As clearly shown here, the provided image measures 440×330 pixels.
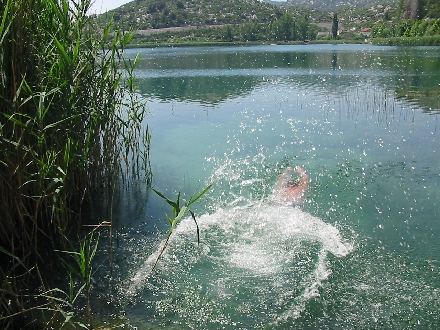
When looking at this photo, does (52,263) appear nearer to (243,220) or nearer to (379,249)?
(243,220)

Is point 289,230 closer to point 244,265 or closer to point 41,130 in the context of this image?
point 244,265

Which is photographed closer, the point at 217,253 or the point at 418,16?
the point at 217,253

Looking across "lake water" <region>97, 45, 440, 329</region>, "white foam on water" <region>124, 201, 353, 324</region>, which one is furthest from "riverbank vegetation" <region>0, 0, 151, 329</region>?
"white foam on water" <region>124, 201, 353, 324</region>

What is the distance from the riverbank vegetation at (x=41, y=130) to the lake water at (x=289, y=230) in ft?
3.29

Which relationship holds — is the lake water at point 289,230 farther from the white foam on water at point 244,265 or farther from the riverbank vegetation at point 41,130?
the riverbank vegetation at point 41,130

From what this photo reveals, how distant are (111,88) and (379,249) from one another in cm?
495

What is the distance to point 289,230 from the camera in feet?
22.9

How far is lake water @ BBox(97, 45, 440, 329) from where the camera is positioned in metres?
5.09

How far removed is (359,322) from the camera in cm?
482

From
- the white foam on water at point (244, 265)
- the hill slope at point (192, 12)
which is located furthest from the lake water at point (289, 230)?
the hill slope at point (192, 12)

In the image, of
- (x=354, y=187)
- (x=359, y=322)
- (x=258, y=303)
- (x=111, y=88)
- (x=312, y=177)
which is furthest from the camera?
(x=312, y=177)

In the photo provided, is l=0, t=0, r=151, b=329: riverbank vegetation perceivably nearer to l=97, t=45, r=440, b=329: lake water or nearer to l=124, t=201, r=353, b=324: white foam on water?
l=97, t=45, r=440, b=329: lake water

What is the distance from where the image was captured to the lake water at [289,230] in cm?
509

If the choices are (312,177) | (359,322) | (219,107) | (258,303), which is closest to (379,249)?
(359,322)
